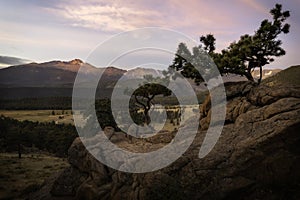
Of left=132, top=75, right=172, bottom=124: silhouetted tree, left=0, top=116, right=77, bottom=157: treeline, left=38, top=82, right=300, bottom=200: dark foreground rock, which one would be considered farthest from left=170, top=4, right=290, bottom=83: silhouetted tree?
left=0, top=116, right=77, bottom=157: treeline

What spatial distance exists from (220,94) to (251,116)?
5.78m

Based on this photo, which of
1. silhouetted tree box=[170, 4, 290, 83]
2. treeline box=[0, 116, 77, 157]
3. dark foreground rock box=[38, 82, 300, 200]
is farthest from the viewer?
treeline box=[0, 116, 77, 157]

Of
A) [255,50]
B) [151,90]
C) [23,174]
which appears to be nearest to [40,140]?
[23,174]

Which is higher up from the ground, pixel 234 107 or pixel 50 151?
pixel 234 107

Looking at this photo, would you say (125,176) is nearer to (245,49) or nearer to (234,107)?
(234,107)

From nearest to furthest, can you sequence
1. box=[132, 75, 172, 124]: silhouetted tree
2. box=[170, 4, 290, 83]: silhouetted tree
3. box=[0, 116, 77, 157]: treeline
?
1. box=[170, 4, 290, 83]: silhouetted tree
2. box=[132, 75, 172, 124]: silhouetted tree
3. box=[0, 116, 77, 157]: treeline

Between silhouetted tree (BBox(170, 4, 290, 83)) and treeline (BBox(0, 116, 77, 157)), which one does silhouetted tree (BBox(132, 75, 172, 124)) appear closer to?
silhouetted tree (BBox(170, 4, 290, 83))

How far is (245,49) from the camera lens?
30734mm

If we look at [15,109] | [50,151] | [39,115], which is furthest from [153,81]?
[15,109]

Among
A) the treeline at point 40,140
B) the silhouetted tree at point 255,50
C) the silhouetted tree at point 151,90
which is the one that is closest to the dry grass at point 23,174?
the treeline at point 40,140

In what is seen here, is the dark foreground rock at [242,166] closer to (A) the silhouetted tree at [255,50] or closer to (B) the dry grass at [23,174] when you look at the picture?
(A) the silhouetted tree at [255,50]

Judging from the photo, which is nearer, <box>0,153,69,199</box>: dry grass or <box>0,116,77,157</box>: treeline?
<box>0,153,69,199</box>: dry grass

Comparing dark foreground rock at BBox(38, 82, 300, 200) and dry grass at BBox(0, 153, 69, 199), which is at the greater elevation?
dark foreground rock at BBox(38, 82, 300, 200)

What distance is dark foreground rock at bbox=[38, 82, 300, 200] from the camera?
21.6 meters
